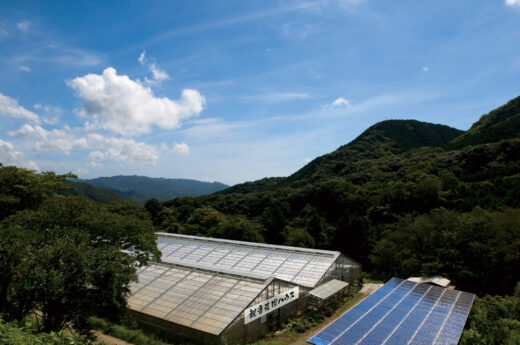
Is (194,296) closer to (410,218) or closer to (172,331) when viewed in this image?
(172,331)

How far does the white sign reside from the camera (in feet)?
51.9

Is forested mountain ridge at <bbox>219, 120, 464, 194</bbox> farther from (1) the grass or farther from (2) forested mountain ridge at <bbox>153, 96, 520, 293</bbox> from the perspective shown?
(1) the grass

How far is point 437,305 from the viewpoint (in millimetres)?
17609

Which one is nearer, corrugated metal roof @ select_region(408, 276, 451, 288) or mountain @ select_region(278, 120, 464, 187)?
corrugated metal roof @ select_region(408, 276, 451, 288)

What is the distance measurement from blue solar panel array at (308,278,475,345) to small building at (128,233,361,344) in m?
3.92

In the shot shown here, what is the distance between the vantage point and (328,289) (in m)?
21.1

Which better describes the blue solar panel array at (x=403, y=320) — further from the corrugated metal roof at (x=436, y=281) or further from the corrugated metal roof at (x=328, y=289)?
the corrugated metal roof at (x=328, y=289)

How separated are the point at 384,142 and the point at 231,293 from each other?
133656 millimetres

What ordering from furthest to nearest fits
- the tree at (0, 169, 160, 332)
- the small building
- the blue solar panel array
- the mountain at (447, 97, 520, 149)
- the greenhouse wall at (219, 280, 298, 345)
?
the mountain at (447, 97, 520, 149)
the small building
the greenhouse wall at (219, 280, 298, 345)
the blue solar panel array
the tree at (0, 169, 160, 332)

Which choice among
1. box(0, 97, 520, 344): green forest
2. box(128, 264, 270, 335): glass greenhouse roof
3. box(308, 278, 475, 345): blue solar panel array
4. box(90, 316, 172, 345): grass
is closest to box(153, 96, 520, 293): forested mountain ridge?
box(0, 97, 520, 344): green forest

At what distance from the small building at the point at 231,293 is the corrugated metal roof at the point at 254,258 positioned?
0.08 meters

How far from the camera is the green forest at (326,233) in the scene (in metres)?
11.1

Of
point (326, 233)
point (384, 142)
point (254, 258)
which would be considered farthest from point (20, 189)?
point (384, 142)

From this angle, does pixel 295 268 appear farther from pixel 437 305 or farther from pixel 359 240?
pixel 359 240
